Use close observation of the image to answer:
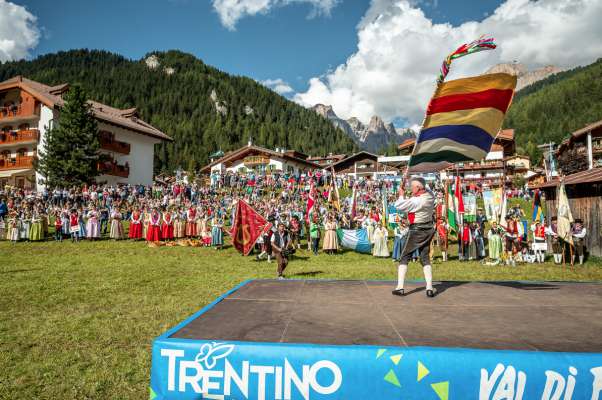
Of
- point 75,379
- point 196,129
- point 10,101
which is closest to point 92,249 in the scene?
point 75,379

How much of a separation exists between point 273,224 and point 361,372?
11.3 metres

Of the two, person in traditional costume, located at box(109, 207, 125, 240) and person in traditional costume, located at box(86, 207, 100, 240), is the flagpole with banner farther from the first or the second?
person in traditional costume, located at box(86, 207, 100, 240)

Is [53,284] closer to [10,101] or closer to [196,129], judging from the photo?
[10,101]

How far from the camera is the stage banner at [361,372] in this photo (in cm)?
306

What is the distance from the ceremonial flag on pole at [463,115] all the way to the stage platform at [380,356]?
309 centimetres

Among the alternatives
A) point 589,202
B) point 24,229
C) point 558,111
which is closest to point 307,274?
point 589,202

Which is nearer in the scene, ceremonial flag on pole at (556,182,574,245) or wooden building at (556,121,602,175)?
ceremonial flag on pole at (556,182,574,245)

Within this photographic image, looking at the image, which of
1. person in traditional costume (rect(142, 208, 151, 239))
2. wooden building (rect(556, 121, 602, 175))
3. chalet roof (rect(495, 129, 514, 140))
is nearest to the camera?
person in traditional costume (rect(142, 208, 151, 239))

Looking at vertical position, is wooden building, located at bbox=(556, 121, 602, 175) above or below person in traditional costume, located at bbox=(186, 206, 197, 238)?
above

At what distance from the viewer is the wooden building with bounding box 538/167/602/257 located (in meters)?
14.5

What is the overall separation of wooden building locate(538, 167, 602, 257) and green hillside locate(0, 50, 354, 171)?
7572cm

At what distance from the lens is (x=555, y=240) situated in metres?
15.4

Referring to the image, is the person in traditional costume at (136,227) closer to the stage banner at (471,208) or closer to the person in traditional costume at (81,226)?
the person in traditional costume at (81,226)

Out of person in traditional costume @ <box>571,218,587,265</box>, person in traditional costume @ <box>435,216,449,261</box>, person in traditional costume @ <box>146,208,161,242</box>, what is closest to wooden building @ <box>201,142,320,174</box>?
person in traditional costume @ <box>146,208,161,242</box>
